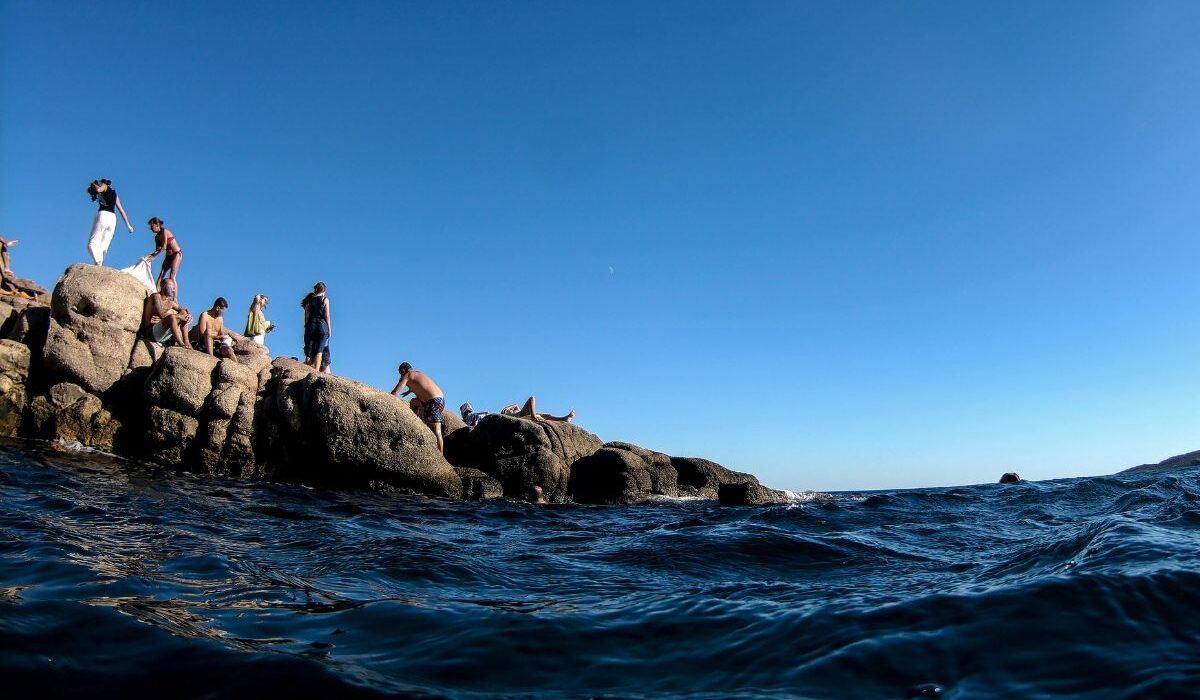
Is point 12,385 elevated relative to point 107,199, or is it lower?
lower

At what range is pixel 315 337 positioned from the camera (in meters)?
15.8

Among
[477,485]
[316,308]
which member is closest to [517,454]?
[477,485]

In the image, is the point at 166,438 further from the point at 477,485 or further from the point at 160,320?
the point at 477,485

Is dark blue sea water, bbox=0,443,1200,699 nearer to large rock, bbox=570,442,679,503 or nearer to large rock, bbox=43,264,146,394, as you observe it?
large rock, bbox=43,264,146,394

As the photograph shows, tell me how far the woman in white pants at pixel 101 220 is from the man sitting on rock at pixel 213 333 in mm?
2418

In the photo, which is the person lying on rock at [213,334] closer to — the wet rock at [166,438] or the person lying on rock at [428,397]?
the wet rock at [166,438]

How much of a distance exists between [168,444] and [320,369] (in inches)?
155

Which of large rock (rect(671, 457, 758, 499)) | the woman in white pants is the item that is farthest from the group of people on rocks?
large rock (rect(671, 457, 758, 499))

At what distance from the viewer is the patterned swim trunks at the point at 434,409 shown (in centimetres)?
1468

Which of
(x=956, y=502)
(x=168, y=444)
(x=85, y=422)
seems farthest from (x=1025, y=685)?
(x=85, y=422)

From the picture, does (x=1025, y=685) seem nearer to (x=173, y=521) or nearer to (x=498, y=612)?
(x=498, y=612)

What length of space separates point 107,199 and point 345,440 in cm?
740

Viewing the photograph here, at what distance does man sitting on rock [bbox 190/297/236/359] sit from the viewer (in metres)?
14.1

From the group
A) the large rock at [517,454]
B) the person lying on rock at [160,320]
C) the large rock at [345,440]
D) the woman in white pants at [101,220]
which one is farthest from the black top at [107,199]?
the large rock at [517,454]
